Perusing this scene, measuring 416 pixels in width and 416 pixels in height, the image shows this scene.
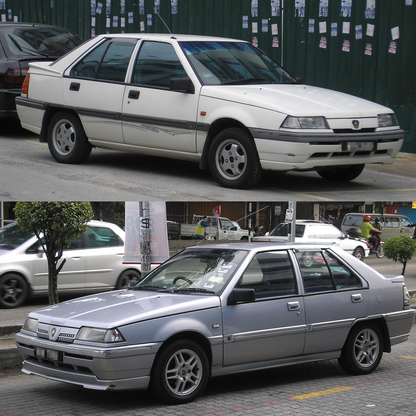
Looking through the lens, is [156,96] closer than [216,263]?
No

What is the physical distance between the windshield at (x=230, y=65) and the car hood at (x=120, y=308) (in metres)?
3.83

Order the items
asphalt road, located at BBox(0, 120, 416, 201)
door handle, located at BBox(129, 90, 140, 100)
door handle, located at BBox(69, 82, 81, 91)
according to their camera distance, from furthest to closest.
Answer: door handle, located at BBox(69, 82, 81, 91) → door handle, located at BBox(129, 90, 140, 100) → asphalt road, located at BBox(0, 120, 416, 201)

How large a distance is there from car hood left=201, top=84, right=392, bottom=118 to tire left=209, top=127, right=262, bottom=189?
434mm

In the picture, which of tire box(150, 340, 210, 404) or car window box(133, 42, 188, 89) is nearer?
tire box(150, 340, 210, 404)

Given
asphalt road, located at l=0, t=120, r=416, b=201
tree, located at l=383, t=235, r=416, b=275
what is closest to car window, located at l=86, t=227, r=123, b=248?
asphalt road, located at l=0, t=120, r=416, b=201

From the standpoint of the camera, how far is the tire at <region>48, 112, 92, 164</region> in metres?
10.2

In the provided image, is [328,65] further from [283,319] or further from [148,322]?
[148,322]

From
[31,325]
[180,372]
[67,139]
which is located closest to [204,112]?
[67,139]

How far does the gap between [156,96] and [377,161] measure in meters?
2.98

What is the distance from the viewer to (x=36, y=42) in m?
13.2

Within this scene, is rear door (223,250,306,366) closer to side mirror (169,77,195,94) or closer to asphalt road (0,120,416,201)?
asphalt road (0,120,416,201)

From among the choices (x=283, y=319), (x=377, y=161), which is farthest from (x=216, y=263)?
(x=377, y=161)

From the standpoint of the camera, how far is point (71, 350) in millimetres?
5379

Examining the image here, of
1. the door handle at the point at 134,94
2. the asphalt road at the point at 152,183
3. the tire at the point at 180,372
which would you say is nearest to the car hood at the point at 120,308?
the tire at the point at 180,372
